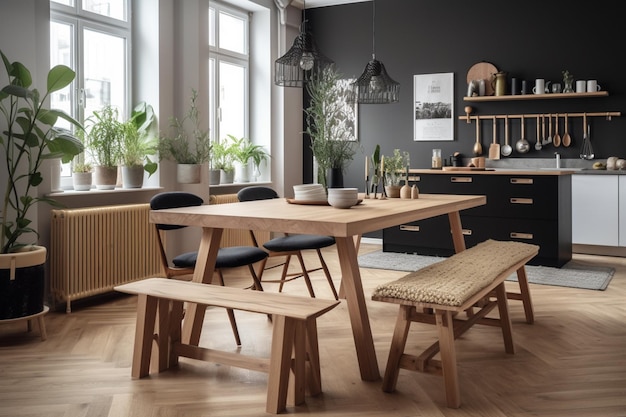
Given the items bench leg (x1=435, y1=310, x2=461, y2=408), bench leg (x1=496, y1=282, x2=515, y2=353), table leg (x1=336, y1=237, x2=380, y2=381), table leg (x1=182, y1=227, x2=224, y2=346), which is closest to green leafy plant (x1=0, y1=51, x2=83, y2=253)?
table leg (x1=182, y1=227, x2=224, y2=346)

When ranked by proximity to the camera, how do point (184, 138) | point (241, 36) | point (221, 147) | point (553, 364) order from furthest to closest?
point (241, 36) → point (221, 147) → point (184, 138) → point (553, 364)

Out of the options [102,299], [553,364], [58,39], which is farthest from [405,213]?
[58,39]

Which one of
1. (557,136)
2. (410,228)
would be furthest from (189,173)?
(557,136)

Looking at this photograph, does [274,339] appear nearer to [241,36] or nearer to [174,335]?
[174,335]

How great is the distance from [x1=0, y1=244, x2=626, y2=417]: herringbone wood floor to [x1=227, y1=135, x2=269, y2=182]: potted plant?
3.00m

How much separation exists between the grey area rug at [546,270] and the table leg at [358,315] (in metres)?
2.86

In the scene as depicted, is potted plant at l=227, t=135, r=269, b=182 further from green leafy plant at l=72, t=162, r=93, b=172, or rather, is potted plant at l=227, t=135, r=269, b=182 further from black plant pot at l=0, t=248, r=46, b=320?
black plant pot at l=0, t=248, r=46, b=320

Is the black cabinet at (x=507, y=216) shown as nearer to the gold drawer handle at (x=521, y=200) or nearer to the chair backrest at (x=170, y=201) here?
the gold drawer handle at (x=521, y=200)

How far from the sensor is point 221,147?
22.4ft

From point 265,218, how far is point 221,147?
3909 mm

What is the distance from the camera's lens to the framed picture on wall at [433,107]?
7.76 metres

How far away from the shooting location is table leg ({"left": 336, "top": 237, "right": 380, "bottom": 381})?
310 cm

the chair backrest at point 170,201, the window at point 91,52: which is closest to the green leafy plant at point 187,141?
the window at point 91,52

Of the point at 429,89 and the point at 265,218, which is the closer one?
the point at 265,218
